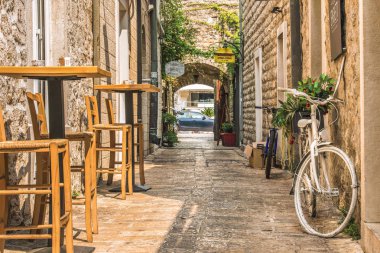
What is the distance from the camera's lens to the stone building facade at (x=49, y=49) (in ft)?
13.2

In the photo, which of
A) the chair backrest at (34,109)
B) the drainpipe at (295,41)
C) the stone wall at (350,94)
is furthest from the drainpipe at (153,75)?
the chair backrest at (34,109)

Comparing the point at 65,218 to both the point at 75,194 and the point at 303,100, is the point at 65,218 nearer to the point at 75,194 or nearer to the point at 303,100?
the point at 75,194

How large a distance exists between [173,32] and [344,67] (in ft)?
46.9

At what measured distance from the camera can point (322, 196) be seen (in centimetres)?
432

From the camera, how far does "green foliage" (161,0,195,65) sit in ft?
61.0

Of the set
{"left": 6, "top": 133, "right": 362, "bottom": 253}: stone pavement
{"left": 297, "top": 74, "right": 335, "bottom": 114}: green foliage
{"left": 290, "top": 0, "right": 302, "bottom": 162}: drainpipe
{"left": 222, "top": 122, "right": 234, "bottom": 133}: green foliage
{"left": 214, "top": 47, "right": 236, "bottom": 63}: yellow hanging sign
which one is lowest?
{"left": 6, "top": 133, "right": 362, "bottom": 253}: stone pavement

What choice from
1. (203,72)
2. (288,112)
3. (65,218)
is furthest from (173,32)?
(65,218)

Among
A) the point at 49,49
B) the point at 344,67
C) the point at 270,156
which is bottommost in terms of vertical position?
the point at 270,156

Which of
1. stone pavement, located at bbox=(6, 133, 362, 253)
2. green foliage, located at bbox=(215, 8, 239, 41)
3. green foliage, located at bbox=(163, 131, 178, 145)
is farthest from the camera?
green foliage, located at bbox=(215, 8, 239, 41)

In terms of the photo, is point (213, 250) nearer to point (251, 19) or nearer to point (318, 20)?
point (318, 20)

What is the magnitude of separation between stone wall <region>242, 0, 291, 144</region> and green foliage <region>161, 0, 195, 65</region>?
3512mm

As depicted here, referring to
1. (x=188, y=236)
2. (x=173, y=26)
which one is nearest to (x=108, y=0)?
(x=188, y=236)

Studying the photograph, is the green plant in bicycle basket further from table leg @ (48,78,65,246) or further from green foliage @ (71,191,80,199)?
table leg @ (48,78,65,246)

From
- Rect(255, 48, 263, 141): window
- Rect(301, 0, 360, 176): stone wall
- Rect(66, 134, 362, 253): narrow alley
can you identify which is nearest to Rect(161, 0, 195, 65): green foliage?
Rect(255, 48, 263, 141): window
